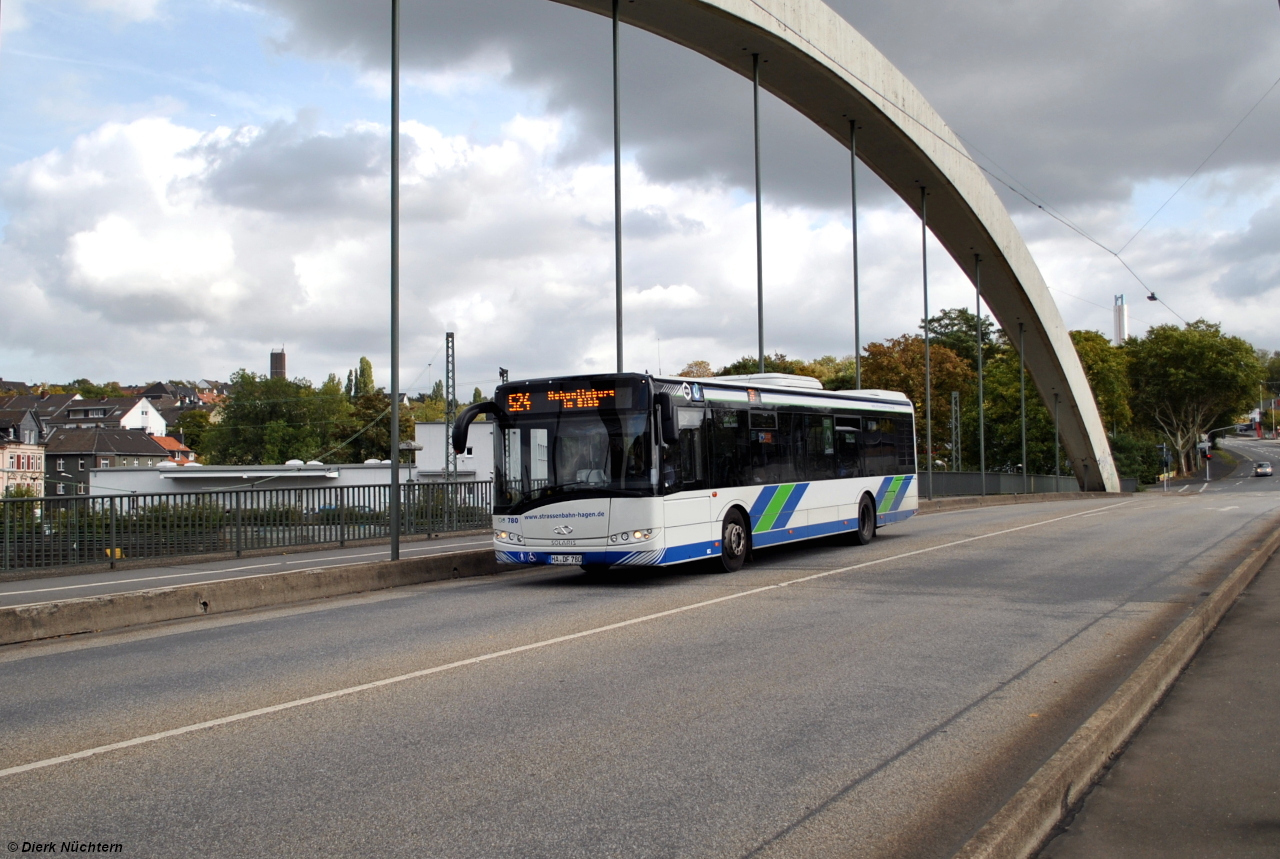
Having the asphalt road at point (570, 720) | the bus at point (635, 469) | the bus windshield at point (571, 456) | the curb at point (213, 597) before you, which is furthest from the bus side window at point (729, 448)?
the curb at point (213, 597)

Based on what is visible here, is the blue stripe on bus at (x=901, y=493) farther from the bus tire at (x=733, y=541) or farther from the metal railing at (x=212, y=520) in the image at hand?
the metal railing at (x=212, y=520)

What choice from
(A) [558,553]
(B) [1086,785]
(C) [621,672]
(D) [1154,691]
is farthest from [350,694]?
(A) [558,553]

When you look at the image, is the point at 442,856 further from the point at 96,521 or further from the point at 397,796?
the point at 96,521

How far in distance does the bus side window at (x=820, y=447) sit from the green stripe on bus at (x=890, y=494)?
291cm

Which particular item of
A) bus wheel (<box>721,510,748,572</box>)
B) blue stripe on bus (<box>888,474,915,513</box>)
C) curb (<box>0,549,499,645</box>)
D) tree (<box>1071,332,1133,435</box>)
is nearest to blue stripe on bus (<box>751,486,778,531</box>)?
bus wheel (<box>721,510,748,572</box>)

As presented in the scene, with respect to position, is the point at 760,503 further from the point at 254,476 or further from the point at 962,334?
the point at 962,334

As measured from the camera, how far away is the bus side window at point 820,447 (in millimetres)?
17125

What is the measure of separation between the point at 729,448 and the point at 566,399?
100 inches

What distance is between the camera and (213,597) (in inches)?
466

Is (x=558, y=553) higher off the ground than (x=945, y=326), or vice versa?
(x=945, y=326)

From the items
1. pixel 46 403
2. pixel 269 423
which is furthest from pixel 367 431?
pixel 46 403

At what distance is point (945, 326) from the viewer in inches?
4038

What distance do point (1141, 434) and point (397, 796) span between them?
120823mm

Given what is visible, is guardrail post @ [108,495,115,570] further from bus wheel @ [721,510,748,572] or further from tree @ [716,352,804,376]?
tree @ [716,352,804,376]
